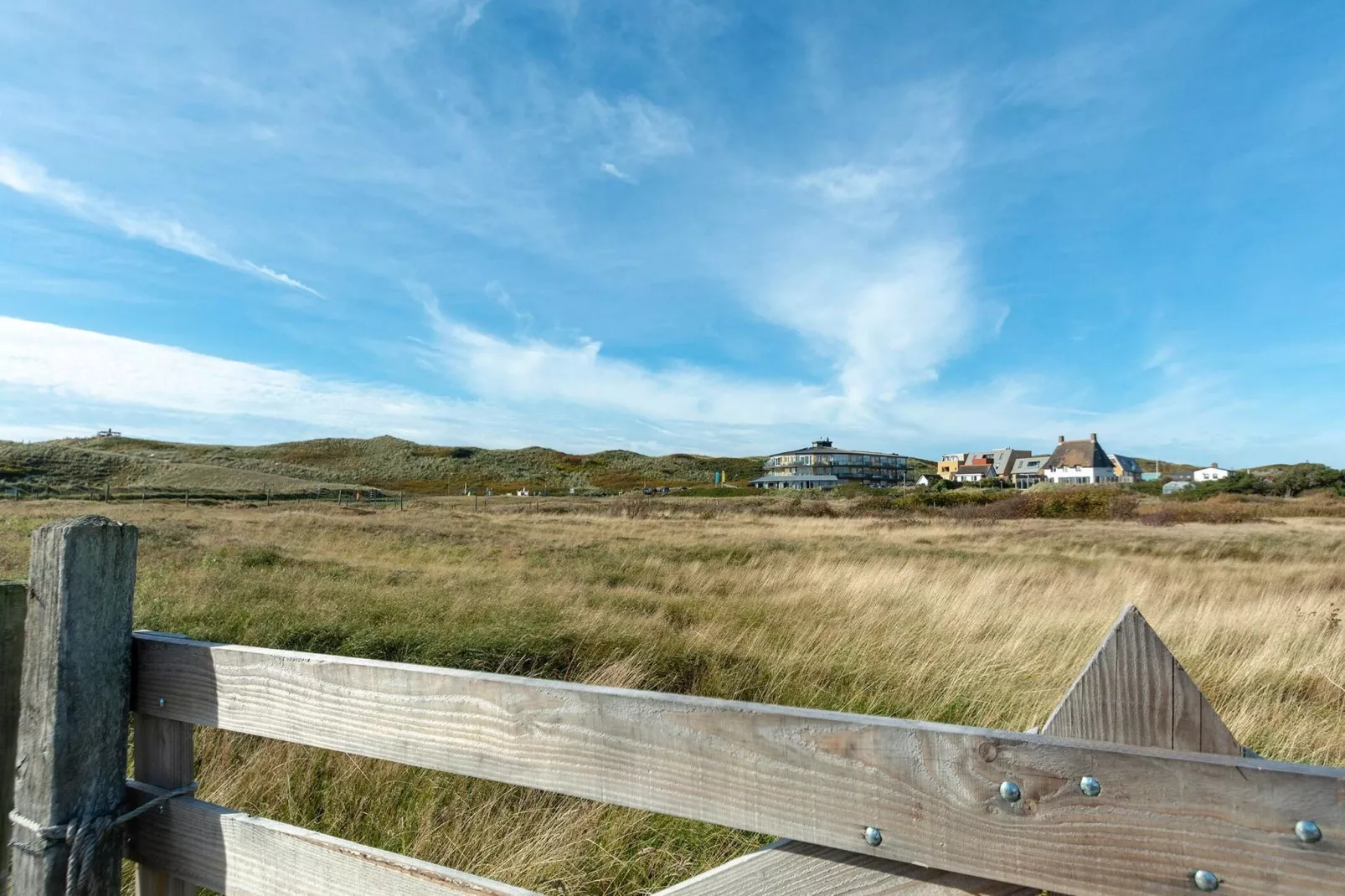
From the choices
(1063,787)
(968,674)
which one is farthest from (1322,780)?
(968,674)

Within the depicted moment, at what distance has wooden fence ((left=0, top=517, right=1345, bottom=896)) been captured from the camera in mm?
1060

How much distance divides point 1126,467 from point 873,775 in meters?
118

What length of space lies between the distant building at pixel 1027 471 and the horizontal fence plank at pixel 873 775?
107981 mm

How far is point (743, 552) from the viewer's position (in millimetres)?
16547

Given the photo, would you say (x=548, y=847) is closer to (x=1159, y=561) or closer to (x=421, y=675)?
(x=421, y=675)

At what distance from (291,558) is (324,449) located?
111 metres

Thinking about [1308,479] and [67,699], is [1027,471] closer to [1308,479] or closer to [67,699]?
[1308,479]

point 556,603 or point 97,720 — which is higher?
point 97,720

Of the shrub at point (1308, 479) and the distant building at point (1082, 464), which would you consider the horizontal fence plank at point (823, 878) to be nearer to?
the shrub at point (1308, 479)

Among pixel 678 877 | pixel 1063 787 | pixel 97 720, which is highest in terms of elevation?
pixel 1063 787

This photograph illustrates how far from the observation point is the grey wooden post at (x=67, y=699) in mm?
1738

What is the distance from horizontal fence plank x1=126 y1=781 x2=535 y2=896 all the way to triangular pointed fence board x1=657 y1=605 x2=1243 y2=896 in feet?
2.18

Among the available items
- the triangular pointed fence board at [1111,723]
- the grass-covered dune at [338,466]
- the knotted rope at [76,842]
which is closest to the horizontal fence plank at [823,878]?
the triangular pointed fence board at [1111,723]

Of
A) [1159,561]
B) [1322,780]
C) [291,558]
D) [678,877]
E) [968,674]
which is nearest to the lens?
[1322,780]
